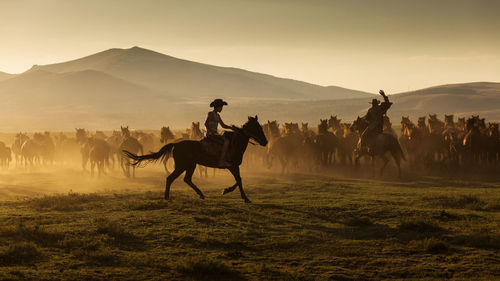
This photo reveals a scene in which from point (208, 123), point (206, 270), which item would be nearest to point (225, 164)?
point (208, 123)

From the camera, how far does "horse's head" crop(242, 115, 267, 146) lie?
1476 centimetres

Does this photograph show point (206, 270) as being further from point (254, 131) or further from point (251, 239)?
point (254, 131)

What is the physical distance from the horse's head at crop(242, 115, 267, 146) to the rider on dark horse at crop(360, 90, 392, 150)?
1016 centimetres

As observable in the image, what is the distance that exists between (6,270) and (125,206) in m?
6.75

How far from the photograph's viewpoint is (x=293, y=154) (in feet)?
99.7

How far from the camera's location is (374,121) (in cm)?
2397

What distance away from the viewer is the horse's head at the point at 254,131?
48.4 ft

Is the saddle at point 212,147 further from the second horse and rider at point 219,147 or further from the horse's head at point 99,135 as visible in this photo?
the horse's head at point 99,135

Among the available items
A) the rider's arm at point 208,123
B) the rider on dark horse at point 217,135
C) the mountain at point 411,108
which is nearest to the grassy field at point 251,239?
the rider on dark horse at point 217,135

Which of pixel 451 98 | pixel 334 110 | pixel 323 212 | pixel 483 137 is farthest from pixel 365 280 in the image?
pixel 451 98

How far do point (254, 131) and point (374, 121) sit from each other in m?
10.9

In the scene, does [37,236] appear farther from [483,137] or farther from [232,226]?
[483,137]

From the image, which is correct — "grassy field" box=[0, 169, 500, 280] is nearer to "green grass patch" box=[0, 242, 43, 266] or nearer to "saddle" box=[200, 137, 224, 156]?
"green grass patch" box=[0, 242, 43, 266]

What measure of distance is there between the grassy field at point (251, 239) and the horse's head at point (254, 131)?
1.97 metres
